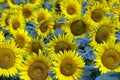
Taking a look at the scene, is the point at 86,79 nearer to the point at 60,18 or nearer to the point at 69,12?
the point at 60,18

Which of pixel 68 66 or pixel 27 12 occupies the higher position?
pixel 27 12

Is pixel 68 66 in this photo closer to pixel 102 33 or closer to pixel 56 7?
pixel 102 33

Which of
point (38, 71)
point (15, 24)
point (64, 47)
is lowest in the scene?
point (38, 71)

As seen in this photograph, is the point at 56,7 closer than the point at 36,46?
No

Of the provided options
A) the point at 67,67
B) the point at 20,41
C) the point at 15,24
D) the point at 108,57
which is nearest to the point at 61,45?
the point at 67,67

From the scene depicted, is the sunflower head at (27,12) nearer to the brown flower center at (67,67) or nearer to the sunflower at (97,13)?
the sunflower at (97,13)

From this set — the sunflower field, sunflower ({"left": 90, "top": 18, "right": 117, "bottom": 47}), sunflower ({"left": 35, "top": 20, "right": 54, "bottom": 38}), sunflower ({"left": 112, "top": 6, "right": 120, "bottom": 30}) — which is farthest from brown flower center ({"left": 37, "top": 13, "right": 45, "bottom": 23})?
sunflower ({"left": 90, "top": 18, "right": 117, "bottom": 47})

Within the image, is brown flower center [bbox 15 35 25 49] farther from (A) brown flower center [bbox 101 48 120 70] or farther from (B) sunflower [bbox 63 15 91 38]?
(A) brown flower center [bbox 101 48 120 70]

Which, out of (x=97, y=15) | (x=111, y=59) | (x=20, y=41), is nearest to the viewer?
(x=111, y=59)
